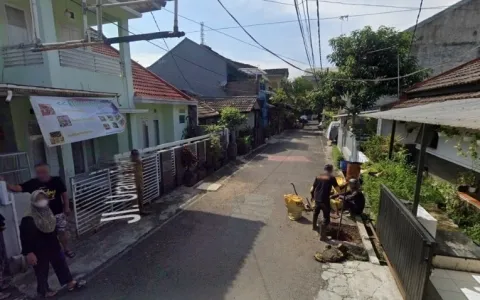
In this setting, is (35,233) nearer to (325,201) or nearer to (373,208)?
(325,201)

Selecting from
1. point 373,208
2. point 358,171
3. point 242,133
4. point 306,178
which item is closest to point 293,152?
point 242,133

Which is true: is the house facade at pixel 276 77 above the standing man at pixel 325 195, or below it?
above

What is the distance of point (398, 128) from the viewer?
11320 mm

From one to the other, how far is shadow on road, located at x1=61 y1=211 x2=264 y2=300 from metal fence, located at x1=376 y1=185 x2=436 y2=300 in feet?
8.49

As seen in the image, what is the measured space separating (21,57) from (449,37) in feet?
65.3

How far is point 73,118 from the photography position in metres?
5.68

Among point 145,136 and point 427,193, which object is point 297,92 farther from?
point 427,193

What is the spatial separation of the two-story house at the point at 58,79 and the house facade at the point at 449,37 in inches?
623

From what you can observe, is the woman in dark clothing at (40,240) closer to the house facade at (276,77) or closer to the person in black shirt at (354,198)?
the person in black shirt at (354,198)

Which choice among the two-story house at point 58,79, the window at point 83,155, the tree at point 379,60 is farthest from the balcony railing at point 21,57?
the tree at point 379,60

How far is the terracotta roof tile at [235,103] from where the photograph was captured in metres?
21.2

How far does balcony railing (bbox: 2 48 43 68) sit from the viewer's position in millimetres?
6445

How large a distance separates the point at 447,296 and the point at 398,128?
8.85m

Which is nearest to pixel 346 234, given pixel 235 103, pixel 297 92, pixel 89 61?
pixel 89 61
